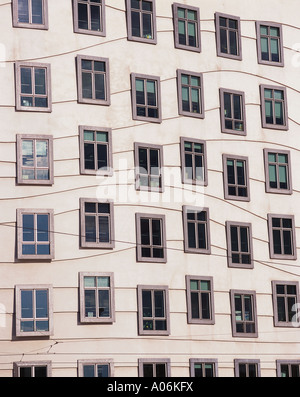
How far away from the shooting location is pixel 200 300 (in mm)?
44406

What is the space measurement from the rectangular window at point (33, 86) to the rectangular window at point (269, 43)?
10357 mm

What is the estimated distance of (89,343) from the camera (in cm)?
4200

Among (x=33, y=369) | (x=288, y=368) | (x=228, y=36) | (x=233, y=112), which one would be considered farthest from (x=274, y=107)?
(x=33, y=369)

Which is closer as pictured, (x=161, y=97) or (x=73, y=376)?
(x=73, y=376)

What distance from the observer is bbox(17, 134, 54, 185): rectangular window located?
42.5 meters

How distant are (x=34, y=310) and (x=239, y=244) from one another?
9.60 metres

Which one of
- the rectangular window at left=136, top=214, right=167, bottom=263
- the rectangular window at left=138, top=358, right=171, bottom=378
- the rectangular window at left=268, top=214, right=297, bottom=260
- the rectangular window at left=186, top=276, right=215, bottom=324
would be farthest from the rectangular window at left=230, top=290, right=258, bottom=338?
the rectangular window at left=136, top=214, right=167, bottom=263

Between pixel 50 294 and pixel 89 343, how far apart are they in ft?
8.03

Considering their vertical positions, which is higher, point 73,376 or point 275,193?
point 275,193

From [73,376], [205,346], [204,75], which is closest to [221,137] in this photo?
[204,75]

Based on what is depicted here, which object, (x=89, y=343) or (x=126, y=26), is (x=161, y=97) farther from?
(x=89, y=343)

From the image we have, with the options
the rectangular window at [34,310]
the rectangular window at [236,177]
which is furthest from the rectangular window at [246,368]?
the rectangular window at [34,310]

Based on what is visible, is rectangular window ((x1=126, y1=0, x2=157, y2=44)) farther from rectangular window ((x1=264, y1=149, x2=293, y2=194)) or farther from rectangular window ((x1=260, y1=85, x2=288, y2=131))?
rectangular window ((x1=264, y1=149, x2=293, y2=194))

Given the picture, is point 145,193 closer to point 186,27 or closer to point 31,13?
point 186,27
